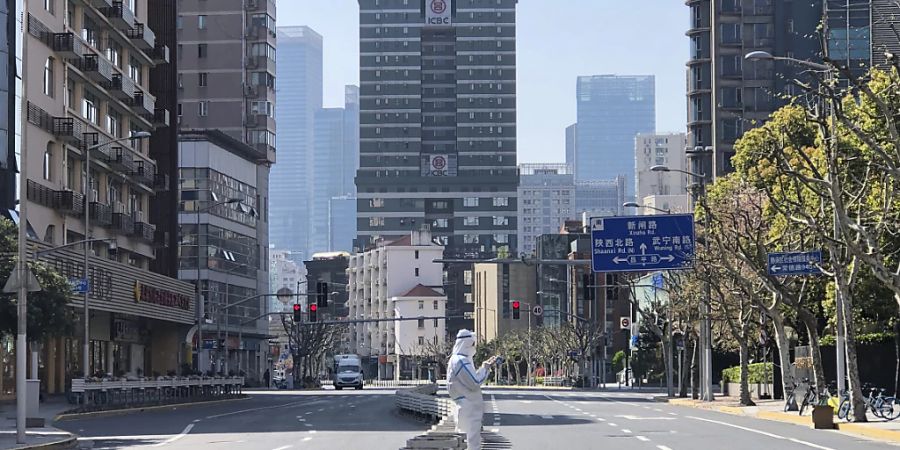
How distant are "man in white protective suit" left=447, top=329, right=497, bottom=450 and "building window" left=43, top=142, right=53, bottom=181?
47774 millimetres

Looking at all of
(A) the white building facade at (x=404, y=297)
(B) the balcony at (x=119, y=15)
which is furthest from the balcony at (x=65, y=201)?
(A) the white building facade at (x=404, y=297)

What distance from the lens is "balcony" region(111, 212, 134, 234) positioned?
243 ft

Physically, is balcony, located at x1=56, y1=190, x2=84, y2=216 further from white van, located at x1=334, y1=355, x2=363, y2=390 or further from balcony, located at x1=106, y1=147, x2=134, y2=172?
white van, located at x1=334, y1=355, x2=363, y2=390

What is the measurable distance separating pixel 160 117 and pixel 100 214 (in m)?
14.2

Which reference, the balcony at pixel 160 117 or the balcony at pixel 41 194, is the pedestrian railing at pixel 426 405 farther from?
the balcony at pixel 160 117

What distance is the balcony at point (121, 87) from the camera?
248 ft

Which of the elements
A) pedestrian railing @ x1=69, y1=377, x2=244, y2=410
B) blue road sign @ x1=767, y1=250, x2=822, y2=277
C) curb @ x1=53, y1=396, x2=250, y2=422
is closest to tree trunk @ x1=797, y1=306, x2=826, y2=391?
blue road sign @ x1=767, y1=250, x2=822, y2=277

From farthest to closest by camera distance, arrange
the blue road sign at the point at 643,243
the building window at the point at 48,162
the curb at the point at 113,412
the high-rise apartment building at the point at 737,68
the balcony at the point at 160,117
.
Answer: the high-rise apartment building at the point at 737,68, the balcony at the point at 160,117, the building window at the point at 48,162, the blue road sign at the point at 643,243, the curb at the point at 113,412

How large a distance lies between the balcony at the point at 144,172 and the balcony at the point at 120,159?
1388 millimetres

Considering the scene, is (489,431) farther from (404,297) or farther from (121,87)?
(404,297)

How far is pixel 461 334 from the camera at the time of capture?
69.4 feet

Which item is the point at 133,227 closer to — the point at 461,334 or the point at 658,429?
the point at 658,429

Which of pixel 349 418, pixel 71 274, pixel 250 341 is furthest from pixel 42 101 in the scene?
pixel 250 341

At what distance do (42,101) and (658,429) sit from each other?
125 ft
